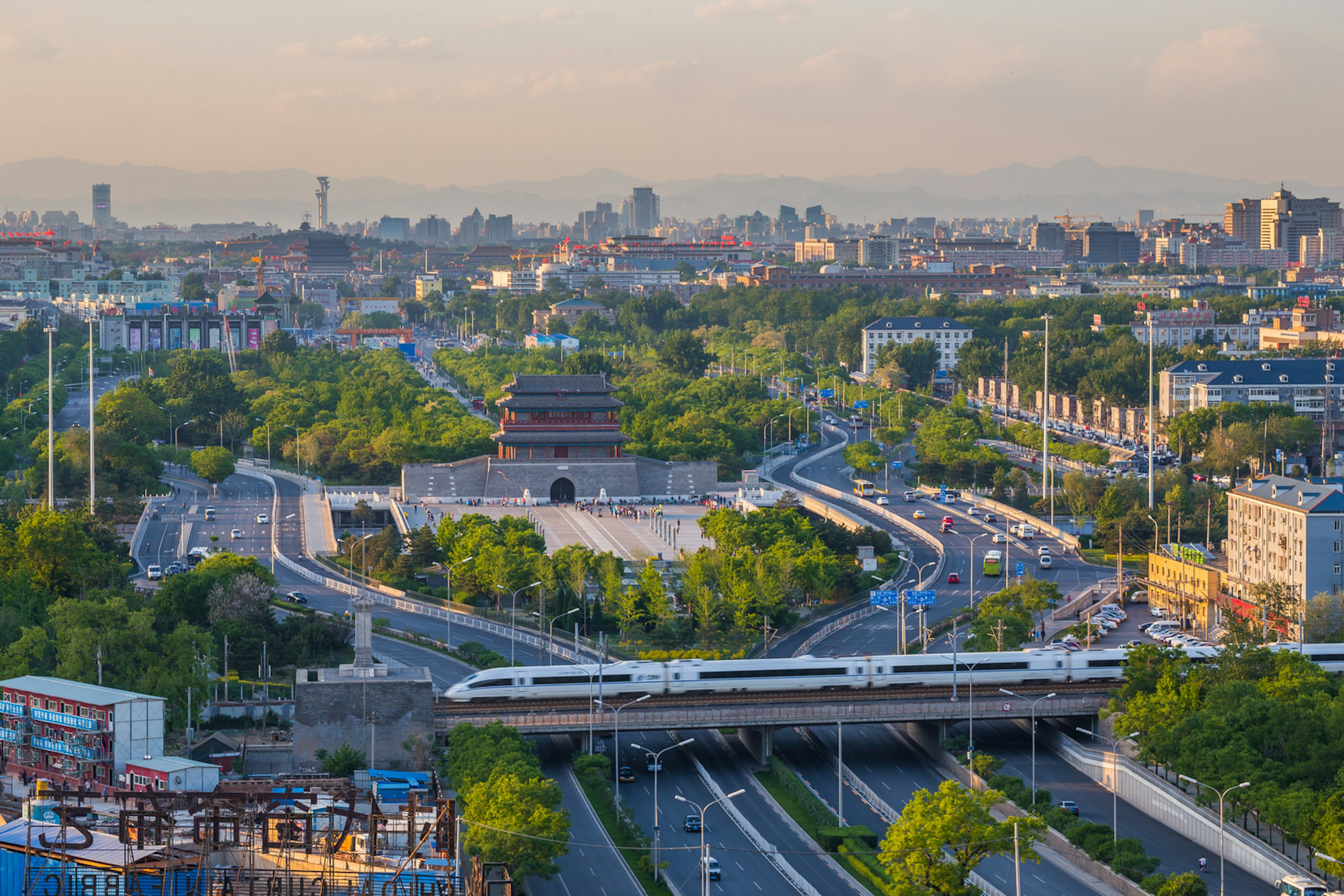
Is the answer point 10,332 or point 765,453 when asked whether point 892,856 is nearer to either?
point 765,453

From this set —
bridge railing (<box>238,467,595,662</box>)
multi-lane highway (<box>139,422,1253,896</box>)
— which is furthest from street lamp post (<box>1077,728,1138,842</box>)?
bridge railing (<box>238,467,595,662</box>)

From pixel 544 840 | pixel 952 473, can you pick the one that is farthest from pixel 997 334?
pixel 544 840

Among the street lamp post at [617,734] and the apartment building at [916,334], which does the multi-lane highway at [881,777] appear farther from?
the apartment building at [916,334]

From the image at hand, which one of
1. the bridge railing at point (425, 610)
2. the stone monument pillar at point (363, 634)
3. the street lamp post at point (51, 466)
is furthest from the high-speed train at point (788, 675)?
the street lamp post at point (51, 466)

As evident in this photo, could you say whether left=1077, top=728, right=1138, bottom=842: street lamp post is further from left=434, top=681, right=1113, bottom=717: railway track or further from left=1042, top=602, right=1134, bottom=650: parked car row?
left=1042, top=602, right=1134, bottom=650: parked car row

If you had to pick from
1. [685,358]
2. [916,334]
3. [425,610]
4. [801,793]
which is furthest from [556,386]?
[916,334]


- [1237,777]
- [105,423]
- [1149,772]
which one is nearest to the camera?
[1237,777]
